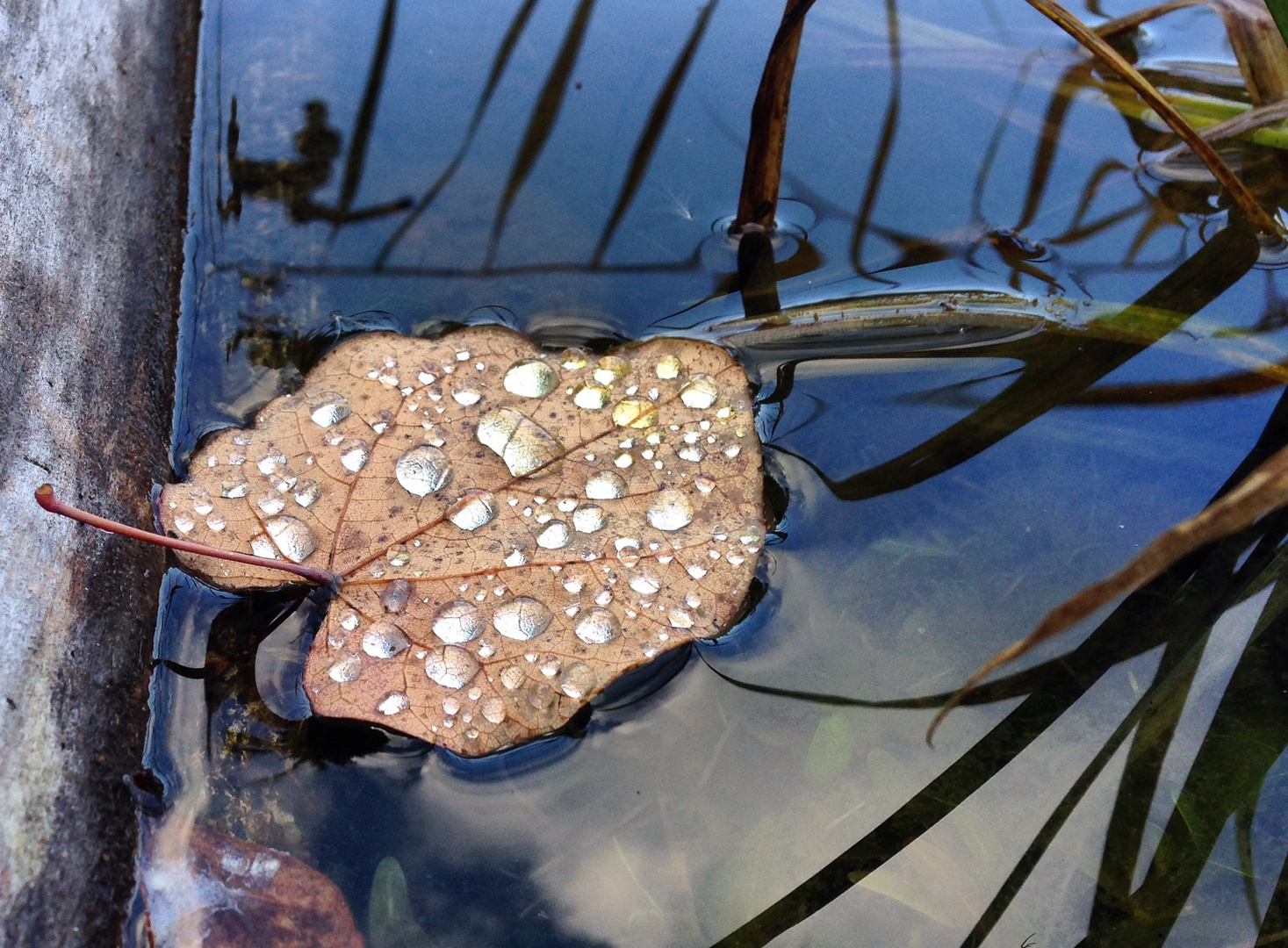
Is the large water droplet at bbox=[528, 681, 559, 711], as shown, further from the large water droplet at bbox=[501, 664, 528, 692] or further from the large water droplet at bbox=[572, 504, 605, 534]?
the large water droplet at bbox=[572, 504, 605, 534]

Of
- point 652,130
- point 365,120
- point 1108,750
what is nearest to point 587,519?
point 1108,750

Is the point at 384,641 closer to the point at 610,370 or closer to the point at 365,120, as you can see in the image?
the point at 610,370

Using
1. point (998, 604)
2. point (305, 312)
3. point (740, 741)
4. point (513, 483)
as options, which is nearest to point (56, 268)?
point (305, 312)

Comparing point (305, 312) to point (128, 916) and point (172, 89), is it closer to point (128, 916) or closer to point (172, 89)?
point (172, 89)

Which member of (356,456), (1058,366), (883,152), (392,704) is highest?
(883,152)

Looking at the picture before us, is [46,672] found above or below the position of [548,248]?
below

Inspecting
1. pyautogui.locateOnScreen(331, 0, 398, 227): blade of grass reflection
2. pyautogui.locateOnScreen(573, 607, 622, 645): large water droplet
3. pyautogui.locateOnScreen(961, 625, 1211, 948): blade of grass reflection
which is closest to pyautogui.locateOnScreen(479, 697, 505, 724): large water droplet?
pyautogui.locateOnScreen(573, 607, 622, 645): large water droplet

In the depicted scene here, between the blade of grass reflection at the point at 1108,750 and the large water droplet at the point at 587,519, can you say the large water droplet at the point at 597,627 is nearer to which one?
the large water droplet at the point at 587,519

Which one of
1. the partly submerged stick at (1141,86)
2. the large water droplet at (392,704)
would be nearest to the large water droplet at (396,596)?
the large water droplet at (392,704)
